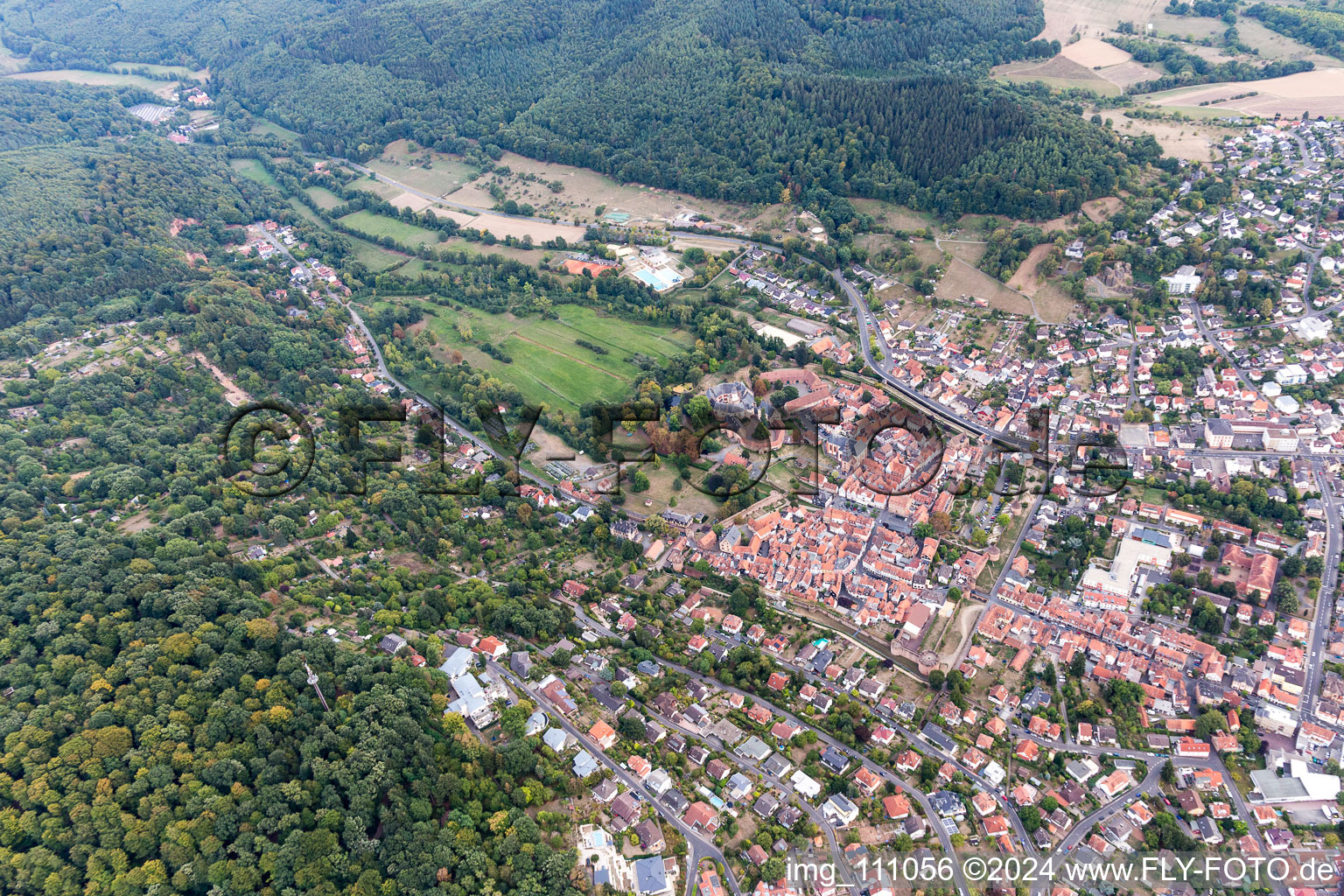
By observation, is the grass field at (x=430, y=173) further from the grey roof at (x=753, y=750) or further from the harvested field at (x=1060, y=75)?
the grey roof at (x=753, y=750)

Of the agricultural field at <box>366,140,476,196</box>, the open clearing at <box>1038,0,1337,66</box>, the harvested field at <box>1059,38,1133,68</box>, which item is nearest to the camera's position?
the open clearing at <box>1038,0,1337,66</box>

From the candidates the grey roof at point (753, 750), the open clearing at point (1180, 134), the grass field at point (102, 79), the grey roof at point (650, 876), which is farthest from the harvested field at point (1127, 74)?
the grass field at point (102, 79)

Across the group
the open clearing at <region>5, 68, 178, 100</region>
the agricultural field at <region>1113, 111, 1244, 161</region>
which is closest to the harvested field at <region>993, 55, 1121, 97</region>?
the agricultural field at <region>1113, 111, 1244, 161</region>

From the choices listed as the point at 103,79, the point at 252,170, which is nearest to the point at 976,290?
the point at 252,170

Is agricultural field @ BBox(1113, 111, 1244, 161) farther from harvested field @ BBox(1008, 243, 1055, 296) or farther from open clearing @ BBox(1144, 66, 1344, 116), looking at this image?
harvested field @ BBox(1008, 243, 1055, 296)

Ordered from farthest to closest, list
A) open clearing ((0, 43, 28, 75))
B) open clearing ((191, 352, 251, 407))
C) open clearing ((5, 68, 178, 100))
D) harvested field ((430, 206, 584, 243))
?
1. open clearing ((0, 43, 28, 75))
2. open clearing ((5, 68, 178, 100))
3. harvested field ((430, 206, 584, 243))
4. open clearing ((191, 352, 251, 407))

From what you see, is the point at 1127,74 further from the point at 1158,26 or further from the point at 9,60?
the point at 9,60

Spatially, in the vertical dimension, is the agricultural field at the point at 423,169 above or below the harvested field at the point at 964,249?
above

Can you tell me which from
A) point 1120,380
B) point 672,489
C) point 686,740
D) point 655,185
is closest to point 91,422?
point 672,489
